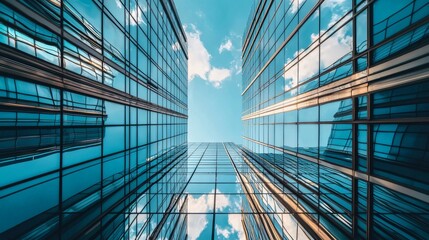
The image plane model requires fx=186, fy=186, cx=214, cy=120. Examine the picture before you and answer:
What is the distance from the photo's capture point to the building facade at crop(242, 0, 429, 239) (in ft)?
20.1

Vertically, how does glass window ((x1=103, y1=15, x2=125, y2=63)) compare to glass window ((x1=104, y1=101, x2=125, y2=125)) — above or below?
above

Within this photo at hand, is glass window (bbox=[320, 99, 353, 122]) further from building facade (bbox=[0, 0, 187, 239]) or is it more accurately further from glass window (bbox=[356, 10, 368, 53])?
building facade (bbox=[0, 0, 187, 239])

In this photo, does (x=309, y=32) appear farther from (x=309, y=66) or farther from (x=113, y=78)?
(x=113, y=78)

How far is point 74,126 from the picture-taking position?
8.25m

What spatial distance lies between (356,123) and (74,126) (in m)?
12.5

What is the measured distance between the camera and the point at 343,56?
30.1 feet

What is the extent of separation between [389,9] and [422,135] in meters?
4.68

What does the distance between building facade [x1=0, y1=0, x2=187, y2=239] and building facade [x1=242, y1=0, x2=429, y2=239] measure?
6.93m

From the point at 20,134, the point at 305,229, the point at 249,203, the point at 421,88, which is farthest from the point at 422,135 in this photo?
the point at 20,134

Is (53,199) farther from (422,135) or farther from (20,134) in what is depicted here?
(422,135)

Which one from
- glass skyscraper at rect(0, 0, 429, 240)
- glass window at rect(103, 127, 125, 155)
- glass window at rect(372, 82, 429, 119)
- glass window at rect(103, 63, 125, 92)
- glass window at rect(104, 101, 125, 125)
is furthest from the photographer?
glass window at rect(103, 63, 125, 92)

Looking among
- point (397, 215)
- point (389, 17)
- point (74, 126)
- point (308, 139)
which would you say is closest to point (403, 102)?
point (389, 17)

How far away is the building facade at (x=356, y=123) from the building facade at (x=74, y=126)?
6.93m

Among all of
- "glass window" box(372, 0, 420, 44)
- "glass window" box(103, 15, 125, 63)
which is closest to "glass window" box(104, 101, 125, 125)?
"glass window" box(103, 15, 125, 63)
